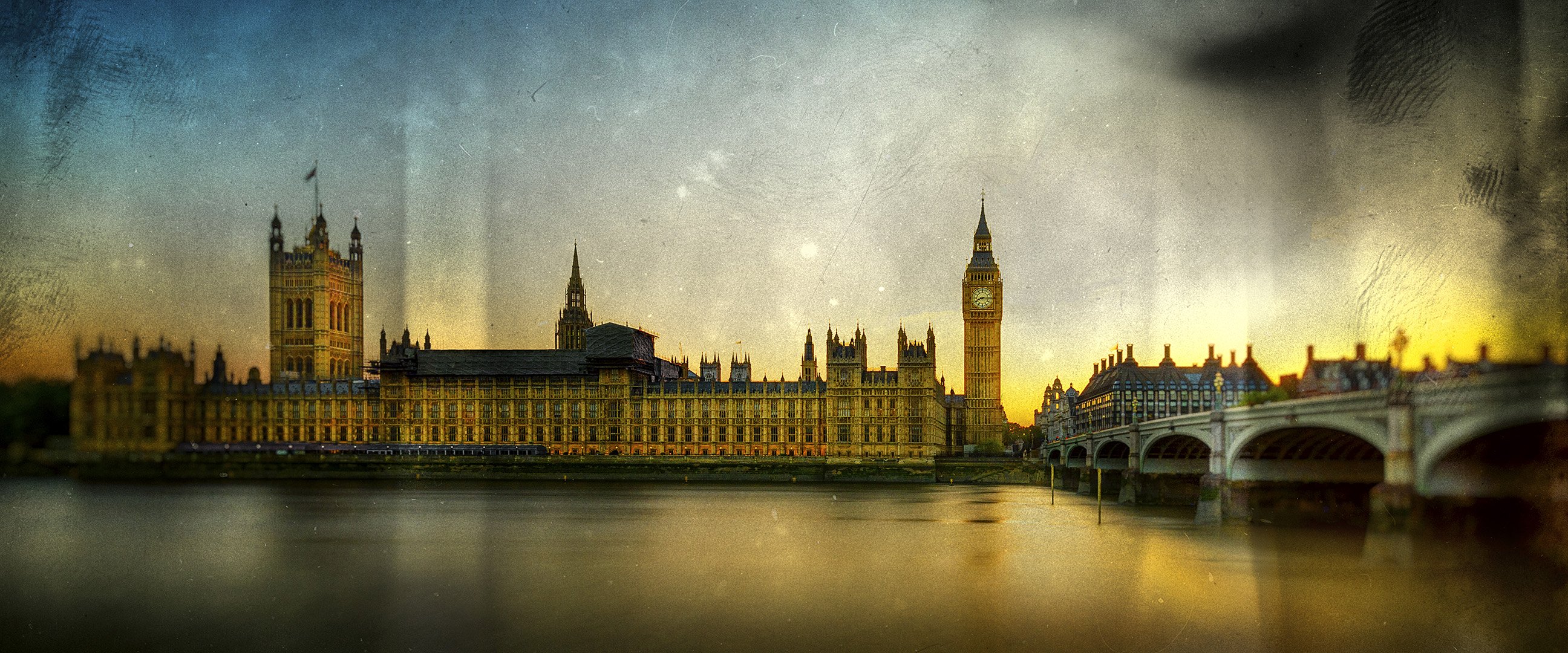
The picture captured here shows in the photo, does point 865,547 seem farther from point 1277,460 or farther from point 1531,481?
point 1531,481

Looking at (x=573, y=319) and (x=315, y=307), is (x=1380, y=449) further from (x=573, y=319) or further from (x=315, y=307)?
(x=573, y=319)

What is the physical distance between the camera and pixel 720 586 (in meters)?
16.5

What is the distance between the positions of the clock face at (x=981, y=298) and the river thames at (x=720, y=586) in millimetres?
39353

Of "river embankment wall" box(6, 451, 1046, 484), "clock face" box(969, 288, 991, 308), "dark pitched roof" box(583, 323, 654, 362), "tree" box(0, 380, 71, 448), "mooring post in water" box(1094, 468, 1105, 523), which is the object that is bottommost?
"river embankment wall" box(6, 451, 1046, 484)

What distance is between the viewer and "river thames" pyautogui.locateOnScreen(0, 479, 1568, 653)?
12.2 m

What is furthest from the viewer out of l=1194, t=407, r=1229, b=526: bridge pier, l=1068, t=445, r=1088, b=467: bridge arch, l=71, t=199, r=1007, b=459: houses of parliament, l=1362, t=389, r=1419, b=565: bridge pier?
l=71, t=199, r=1007, b=459: houses of parliament

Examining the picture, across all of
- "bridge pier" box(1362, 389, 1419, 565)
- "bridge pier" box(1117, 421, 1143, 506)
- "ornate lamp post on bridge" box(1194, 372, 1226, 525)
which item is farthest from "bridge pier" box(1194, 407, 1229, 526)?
"bridge pier" box(1117, 421, 1143, 506)

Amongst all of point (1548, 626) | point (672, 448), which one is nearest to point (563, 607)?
point (1548, 626)

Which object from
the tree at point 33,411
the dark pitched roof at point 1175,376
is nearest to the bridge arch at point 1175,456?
the dark pitched roof at point 1175,376

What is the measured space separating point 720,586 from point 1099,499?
1557cm

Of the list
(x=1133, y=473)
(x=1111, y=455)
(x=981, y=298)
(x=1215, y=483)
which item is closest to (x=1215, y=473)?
(x=1215, y=483)

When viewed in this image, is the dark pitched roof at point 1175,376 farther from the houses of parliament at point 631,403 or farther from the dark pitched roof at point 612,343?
the dark pitched roof at point 612,343

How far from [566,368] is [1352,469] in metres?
50.3

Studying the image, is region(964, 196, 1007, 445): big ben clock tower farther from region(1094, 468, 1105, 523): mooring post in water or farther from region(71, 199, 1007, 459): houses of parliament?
region(1094, 468, 1105, 523): mooring post in water
